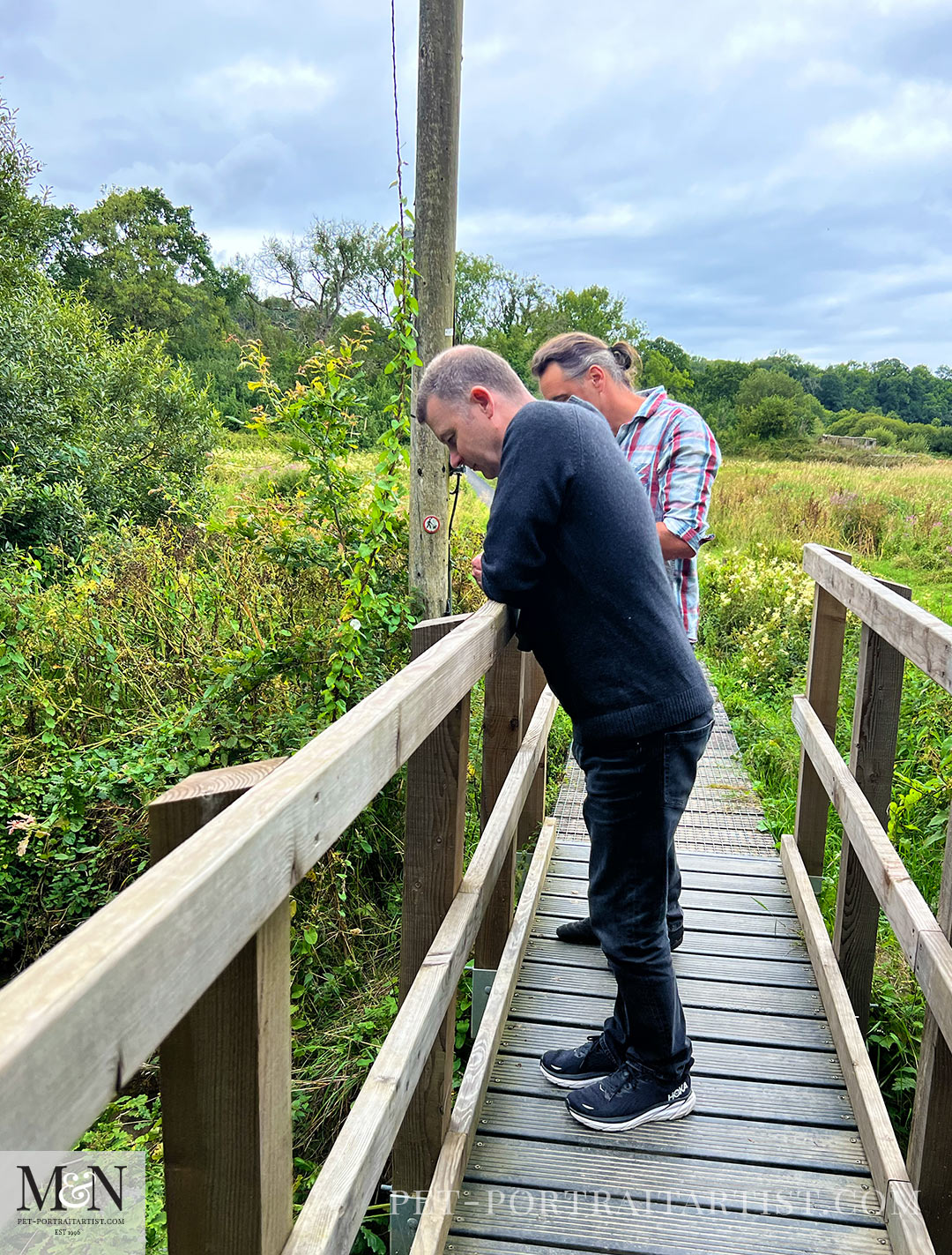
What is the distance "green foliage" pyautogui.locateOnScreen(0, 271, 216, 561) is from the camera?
8742 mm

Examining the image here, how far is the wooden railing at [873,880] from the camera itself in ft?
6.04

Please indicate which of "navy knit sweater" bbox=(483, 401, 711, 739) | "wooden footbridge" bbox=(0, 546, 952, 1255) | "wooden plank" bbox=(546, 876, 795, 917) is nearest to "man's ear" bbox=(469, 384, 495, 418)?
"navy knit sweater" bbox=(483, 401, 711, 739)

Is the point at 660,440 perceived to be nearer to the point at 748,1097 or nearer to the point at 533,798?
the point at 533,798

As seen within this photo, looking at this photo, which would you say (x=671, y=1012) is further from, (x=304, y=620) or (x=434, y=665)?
(x=304, y=620)

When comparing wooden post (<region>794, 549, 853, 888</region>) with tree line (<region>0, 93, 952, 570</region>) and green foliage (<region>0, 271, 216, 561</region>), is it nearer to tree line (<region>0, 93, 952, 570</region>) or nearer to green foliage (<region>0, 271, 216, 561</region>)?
tree line (<region>0, 93, 952, 570</region>)

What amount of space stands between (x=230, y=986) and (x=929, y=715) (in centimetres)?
498

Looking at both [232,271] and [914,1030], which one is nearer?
[914,1030]

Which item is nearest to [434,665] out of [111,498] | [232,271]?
[111,498]

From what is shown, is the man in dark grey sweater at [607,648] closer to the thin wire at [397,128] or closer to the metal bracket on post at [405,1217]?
the metal bracket on post at [405,1217]

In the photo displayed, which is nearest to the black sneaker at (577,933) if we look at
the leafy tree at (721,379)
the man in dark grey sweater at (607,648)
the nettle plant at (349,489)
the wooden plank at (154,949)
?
the man in dark grey sweater at (607,648)

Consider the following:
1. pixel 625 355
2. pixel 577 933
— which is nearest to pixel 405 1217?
pixel 577 933

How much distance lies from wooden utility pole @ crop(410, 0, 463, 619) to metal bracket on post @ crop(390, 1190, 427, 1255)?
2.57 m

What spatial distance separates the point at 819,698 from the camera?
3449 millimetres

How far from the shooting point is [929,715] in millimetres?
5160
